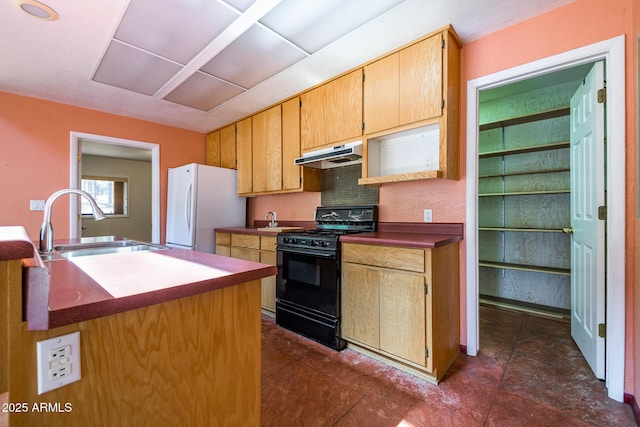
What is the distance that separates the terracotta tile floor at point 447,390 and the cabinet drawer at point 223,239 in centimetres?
151

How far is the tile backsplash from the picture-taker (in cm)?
287

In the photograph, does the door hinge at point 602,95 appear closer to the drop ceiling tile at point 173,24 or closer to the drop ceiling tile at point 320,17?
the drop ceiling tile at point 320,17

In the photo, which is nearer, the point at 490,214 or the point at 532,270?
the point at 532,270

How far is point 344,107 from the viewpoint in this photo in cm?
269

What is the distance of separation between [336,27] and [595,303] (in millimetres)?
2553

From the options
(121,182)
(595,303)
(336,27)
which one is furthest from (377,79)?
(121,182)

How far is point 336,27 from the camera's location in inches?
81.2

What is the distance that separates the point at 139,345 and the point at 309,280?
1.73m

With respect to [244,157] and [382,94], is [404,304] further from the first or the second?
[244,157]

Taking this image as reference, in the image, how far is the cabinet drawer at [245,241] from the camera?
3.14m

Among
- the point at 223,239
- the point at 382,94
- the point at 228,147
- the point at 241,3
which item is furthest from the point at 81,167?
the point at 382,94

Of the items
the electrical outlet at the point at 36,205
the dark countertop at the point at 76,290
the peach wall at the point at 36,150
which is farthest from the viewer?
the electrical outlet at the point at 36,205

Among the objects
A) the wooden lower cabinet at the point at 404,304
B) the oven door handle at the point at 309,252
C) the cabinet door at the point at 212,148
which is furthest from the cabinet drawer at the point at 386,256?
the cabinet door at the point at 212,148

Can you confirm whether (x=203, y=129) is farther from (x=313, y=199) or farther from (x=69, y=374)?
(x=69, y=374)
